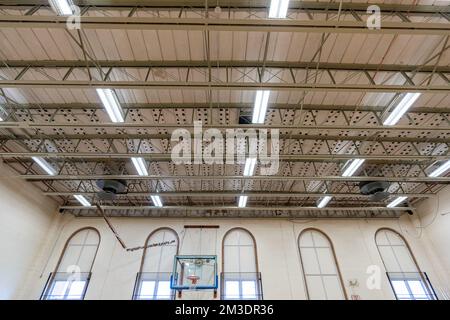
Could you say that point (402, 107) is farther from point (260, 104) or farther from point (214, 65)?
point (214, 65)

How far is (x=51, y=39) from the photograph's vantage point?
175 inches

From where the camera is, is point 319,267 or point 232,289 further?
point 319,267

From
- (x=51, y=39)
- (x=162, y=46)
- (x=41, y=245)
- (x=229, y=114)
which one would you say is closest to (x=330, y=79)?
(x=229, y=114)

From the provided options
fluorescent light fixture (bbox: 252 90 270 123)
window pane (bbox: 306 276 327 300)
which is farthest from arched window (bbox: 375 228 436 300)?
fluorescent light fixture (bbox: 252 90 270 123)

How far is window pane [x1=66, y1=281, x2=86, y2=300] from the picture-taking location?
28.5 ft

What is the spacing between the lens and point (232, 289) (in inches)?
348

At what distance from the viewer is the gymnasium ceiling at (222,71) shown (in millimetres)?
3906

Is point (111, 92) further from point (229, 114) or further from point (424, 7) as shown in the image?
point (424, 7)

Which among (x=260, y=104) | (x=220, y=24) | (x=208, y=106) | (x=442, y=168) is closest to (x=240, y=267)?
(x=208, y=106)

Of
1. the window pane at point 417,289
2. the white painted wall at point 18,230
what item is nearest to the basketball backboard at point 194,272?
the white painted wall at point 18,230

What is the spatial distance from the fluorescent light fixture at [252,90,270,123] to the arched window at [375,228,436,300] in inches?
326

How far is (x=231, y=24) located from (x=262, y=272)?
838 cm

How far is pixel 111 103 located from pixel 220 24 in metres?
2.77

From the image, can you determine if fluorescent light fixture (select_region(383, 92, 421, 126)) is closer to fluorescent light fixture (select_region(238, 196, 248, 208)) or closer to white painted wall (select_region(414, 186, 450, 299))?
fluorescent light fixture (select_region(238, 196, 248, 208))
